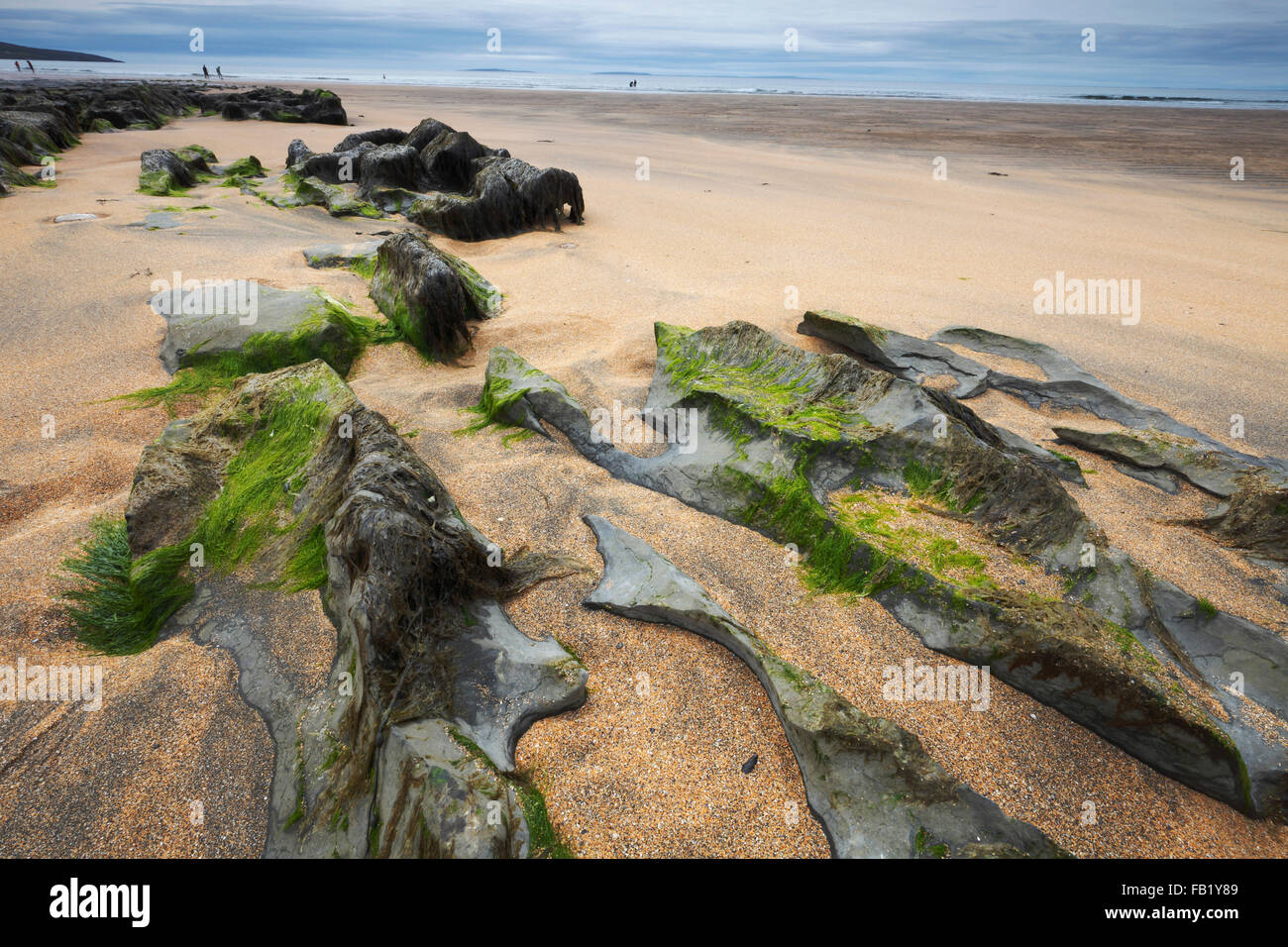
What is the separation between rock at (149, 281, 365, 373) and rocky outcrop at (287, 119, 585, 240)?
434 centimetres

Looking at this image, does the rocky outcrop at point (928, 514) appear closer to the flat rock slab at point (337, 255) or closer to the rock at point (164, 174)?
the flat rock slab at point (337, 255)

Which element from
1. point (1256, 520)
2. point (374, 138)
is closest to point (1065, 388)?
point (1256, 520)

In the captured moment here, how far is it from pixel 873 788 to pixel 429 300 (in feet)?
16.5

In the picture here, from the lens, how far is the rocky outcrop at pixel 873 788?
1985mm

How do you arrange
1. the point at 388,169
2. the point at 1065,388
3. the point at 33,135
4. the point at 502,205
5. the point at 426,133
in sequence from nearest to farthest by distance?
1. the point at 1065,388
2. the point at 502,205
3. the point at 388,169
4. the point at 426,133
5. the point at 33,135

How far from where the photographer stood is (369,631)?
2322 millimetres

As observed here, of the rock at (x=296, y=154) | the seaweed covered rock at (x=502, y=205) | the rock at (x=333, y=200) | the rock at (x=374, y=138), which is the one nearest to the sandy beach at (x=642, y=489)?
the seaweed covered rock at (x=502, y=205)

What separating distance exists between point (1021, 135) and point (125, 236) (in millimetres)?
31948

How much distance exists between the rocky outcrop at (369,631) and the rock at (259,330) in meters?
1.72

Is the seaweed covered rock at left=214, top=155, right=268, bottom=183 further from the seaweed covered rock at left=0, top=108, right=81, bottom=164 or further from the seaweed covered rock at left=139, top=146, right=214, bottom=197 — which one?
Answer: the seaweed covered rock at left=0, top=108, right=81, bottom=164

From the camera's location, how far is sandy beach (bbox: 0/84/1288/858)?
2.18m

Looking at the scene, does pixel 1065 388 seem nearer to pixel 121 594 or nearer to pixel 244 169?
pixel 121 594

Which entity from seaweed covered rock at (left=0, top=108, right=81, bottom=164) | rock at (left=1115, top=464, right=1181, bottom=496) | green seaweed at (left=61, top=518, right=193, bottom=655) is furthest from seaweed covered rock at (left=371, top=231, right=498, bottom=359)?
seaweed covered rock at (left=0, top=108, right=81, bottom=164)
